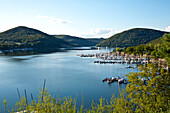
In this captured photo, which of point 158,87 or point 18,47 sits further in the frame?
point 18,47

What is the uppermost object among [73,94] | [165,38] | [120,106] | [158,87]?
[165,38]

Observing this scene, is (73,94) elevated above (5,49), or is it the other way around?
(5,49)

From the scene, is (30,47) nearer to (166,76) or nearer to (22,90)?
(22,90)

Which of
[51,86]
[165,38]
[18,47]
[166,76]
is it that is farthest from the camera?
[18,47]

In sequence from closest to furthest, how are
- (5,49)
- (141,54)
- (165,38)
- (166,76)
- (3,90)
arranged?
(166,76) → (165,38) → (3,90) → (141,54) → (5,49)

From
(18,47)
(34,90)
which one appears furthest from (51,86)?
(18,47)

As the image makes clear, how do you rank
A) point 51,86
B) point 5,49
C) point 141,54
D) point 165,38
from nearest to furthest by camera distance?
point 165,38
point 51,86
point 141,54
point 5,49

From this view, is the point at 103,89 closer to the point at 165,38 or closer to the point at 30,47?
the point at 165,38

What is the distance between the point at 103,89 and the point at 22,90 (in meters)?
18.1

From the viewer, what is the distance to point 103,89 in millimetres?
35750

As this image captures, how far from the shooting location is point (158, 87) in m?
14.3

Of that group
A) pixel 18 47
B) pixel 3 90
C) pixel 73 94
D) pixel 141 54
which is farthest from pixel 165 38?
pixel 18 47

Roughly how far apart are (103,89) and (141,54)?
5583cm

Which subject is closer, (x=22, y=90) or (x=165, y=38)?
(x=165, y=38)
